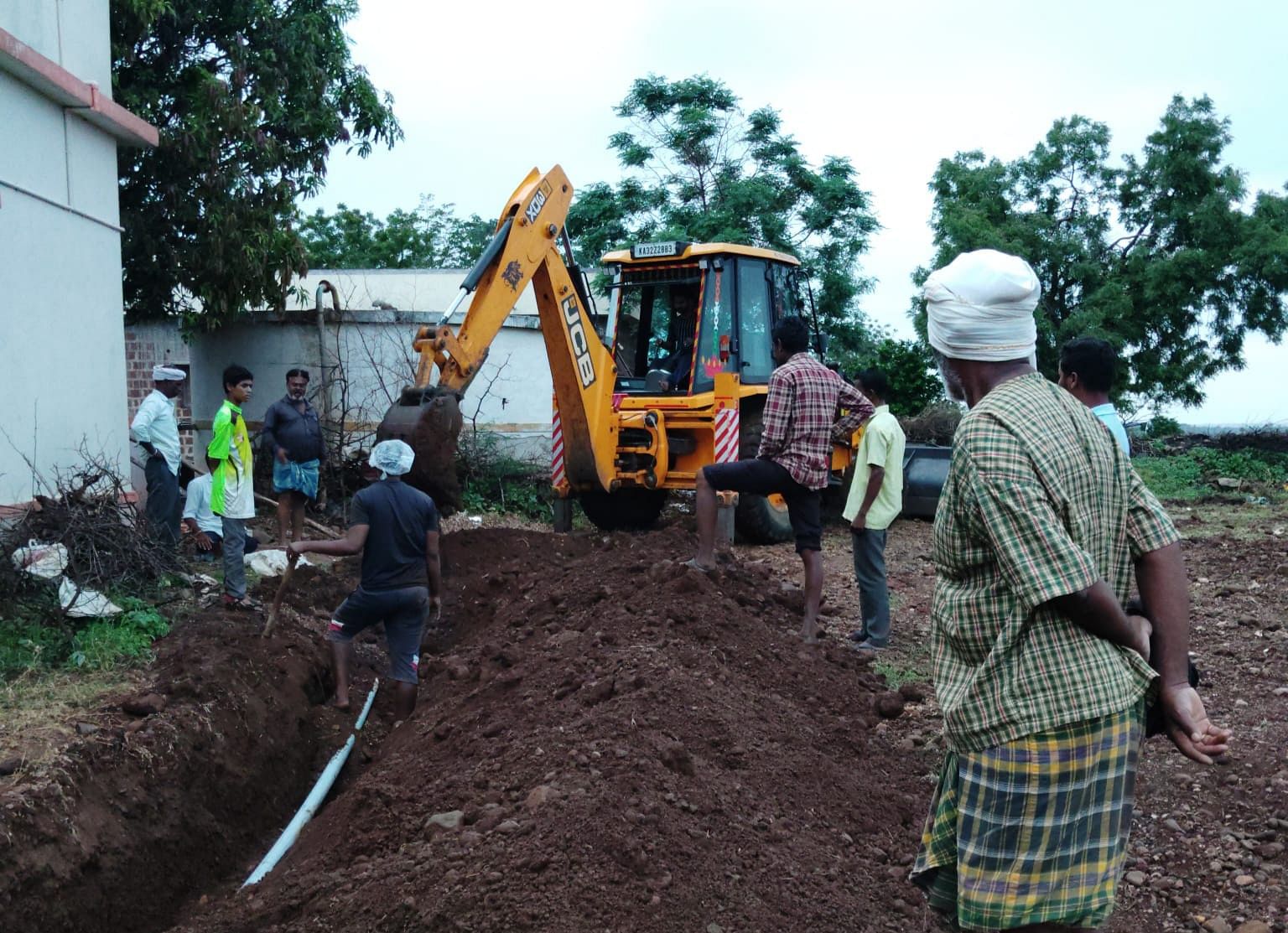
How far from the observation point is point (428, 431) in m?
8.02

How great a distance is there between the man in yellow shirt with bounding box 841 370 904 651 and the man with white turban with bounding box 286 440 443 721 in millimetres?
2467

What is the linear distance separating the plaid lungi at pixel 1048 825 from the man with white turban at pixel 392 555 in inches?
164

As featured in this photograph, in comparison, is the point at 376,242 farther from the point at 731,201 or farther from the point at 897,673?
the point at 897,673

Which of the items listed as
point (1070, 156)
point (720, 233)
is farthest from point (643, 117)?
point (1070, 156)

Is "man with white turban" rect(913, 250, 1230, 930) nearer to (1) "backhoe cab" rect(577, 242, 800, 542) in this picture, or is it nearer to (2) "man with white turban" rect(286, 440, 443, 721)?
(2) "man with white turban" rect(286, 440, 443, 721)

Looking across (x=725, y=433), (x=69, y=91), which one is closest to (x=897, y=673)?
(x=725, y=433)

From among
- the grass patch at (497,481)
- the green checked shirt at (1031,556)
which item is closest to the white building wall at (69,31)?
the grass patch at (497,481)

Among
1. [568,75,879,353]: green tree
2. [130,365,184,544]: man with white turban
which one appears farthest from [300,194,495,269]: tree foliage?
[130,365,184,544]: man with white turban

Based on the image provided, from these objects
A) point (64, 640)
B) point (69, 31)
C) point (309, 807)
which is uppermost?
point (69, 31)

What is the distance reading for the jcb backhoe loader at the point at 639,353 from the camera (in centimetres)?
903

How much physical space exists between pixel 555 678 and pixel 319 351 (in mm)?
9354

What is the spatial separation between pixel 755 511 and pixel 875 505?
13.8 ft

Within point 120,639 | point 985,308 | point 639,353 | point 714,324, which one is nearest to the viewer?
point 985,308

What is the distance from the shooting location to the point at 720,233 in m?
22.6
